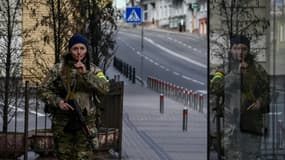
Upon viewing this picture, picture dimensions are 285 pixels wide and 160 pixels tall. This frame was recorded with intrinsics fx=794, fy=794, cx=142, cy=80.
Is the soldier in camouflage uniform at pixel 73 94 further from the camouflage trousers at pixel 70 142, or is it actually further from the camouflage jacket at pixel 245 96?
the camouflage jacket at pixel 245 96

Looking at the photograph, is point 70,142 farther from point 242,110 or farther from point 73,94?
point 242,110

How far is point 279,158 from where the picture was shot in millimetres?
7004

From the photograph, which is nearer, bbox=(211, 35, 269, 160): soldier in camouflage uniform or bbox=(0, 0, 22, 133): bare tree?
bbox=(211, 35, 269, 160): soldier in camouflage uniform

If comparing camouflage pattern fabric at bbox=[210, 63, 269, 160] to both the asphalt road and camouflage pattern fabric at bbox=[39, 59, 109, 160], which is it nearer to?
camouflage pattern fabric at bbox=[39, 59, 109, 160]

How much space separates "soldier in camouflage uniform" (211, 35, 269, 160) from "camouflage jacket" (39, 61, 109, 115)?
1330mm

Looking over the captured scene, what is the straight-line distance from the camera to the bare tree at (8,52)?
13.0 metres

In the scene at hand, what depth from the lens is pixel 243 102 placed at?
24.5 ft

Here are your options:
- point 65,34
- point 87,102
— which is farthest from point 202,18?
point 87,102

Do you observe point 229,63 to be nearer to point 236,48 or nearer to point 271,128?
point 236,48

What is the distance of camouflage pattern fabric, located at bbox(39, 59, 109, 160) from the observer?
26.7ft

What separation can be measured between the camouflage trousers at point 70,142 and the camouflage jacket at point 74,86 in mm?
185

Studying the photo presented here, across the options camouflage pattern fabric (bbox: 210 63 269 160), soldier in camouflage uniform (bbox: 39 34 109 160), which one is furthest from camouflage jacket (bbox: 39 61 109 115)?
camouflage pattern fabric (bbox: 210 63 269 160)

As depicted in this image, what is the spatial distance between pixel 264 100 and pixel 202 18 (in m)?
92.6

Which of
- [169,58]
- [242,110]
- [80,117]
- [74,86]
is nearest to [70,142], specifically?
[80,117]
